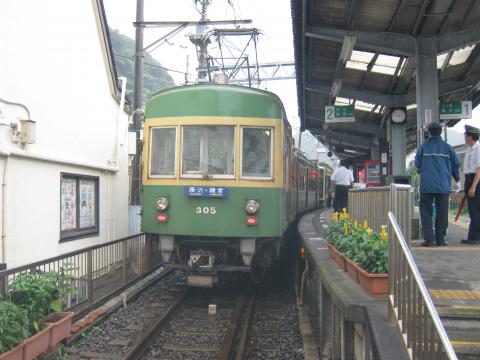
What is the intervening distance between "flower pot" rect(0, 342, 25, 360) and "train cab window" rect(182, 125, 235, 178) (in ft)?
12.1

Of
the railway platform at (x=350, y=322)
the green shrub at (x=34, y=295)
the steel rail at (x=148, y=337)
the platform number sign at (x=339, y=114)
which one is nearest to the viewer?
the railway platform at (x=350, y=322)

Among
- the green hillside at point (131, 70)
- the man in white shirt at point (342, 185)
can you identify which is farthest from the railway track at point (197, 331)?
the green hillside at point (131, 70)

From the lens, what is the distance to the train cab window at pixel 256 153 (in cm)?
736

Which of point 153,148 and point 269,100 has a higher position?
point 269,100

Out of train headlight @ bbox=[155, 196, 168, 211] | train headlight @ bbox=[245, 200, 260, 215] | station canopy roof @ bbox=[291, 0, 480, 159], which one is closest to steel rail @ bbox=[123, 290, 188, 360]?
train headlight @ bbox=[155, 196, 168, 211]

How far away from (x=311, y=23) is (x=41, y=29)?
477 centimetres

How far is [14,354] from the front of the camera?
4.04 meters

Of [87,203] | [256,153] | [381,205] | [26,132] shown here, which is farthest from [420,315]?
[87,203]

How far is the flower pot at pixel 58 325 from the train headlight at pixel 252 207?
113 inches

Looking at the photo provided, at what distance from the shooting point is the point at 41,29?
7.08 meters

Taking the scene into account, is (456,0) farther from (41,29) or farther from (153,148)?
(41,29)

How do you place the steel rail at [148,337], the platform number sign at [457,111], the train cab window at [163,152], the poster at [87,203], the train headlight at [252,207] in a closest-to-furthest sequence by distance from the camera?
the steel rail at [148,337] < the train headlight at [252,207] < the train cab window at [163,152] < the poster at [87,203] < the platform number sign at [457,111]

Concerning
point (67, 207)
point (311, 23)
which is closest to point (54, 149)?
point (67, 207)

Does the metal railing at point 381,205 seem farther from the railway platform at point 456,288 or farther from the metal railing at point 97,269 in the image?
the metal railing at point 97,269
